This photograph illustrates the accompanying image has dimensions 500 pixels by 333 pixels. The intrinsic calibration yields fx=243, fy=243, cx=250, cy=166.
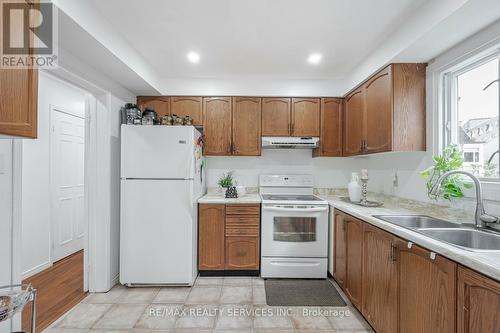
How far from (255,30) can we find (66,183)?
3.26 meters

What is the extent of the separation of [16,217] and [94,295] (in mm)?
1325

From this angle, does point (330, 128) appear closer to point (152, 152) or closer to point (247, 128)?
point (247, 128)

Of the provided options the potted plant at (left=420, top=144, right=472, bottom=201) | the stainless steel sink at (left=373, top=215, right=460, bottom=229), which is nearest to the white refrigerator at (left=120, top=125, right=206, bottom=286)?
the stainless steel sink at (left=373, top=215, right=460, bottom=229)

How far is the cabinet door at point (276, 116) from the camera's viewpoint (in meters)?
3.22

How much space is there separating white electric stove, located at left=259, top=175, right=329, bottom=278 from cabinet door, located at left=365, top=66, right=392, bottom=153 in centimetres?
90

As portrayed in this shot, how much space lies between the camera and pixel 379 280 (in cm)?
176

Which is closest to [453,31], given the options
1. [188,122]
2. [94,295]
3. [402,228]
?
[402,228]

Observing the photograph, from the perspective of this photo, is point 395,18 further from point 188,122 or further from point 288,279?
point 288,279

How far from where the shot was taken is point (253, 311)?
2.20 m

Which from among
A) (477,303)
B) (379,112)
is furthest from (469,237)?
(379,112)

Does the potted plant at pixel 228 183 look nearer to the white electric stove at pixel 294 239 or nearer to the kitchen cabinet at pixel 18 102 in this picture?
the white electric stove at pixel 294 239

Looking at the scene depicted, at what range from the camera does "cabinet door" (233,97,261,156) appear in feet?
10.5

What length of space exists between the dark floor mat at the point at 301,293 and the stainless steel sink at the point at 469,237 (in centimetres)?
121

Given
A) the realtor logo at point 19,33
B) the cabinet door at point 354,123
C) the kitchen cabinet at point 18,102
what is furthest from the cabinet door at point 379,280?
the realtor logo at point 19,33
